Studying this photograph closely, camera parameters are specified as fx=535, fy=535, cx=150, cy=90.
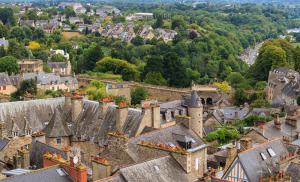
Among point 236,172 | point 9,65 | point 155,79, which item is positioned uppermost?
point 236,172

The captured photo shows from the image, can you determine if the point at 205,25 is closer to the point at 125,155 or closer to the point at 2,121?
the point at 2,121

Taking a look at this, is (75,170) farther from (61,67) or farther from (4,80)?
(61,67)

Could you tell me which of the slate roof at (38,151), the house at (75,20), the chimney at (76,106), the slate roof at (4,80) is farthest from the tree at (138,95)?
the house at (75,20)

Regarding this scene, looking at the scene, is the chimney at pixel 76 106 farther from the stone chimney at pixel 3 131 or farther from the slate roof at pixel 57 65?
the slate roof at pixel 57 65

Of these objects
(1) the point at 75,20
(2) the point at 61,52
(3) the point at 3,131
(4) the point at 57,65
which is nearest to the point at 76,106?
(3) the point at 3,131

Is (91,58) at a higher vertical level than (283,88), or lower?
higher

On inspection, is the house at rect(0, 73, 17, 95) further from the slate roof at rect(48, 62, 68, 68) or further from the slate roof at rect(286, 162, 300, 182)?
the slate roof at rect(286, 162, 300, 182)

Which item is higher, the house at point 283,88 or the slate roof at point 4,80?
the slate roof at point 4,80
